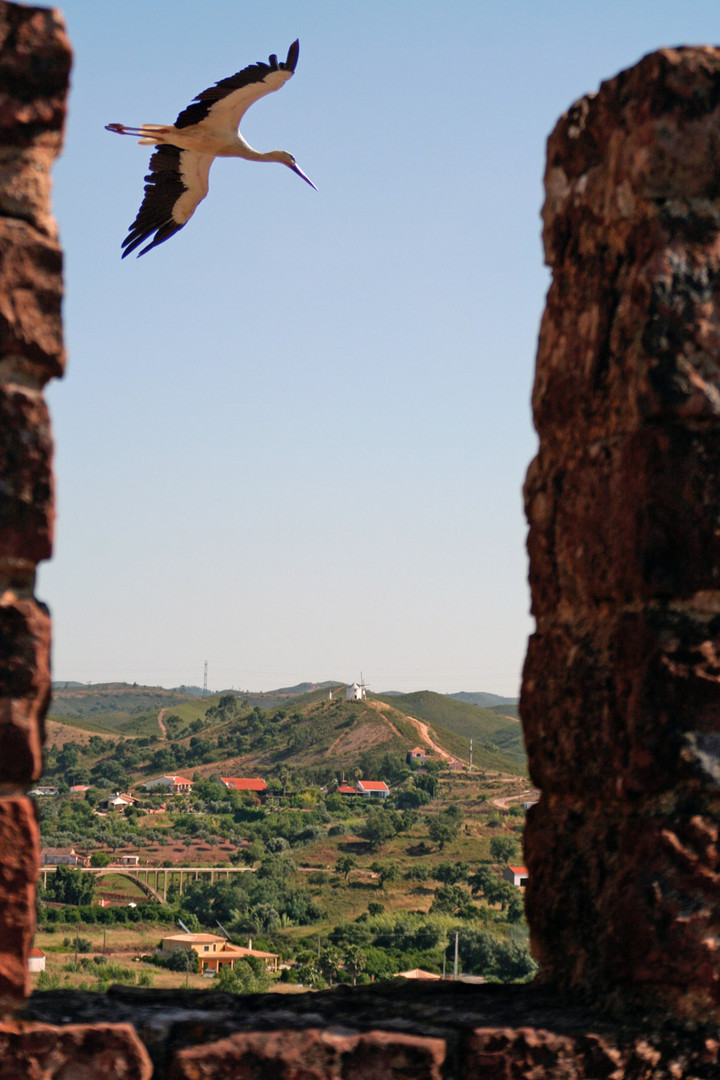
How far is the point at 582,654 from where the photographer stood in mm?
2551

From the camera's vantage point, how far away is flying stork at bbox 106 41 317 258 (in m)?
4.38

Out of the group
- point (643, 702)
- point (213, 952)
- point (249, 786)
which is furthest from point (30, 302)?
point (249, 786)

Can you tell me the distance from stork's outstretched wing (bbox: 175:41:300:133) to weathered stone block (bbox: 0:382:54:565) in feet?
10.2

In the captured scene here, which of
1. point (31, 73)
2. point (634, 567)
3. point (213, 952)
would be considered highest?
point (31, 73)

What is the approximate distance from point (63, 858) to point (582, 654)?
52.6 metres

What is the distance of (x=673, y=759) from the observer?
2355mm

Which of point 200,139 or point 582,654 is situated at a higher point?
point 200,139

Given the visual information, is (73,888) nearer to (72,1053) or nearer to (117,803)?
(117,803)

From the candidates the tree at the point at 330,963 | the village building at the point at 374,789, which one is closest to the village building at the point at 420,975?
the tree at the point at 330,963

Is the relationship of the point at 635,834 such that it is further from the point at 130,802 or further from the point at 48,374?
the point at 130,802

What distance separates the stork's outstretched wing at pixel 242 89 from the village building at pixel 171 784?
226 feet

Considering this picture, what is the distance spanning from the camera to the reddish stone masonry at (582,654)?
2104 millimetres

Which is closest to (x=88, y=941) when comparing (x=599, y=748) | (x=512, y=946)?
(x=512, y=946)

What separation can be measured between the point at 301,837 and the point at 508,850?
46.0 ft
